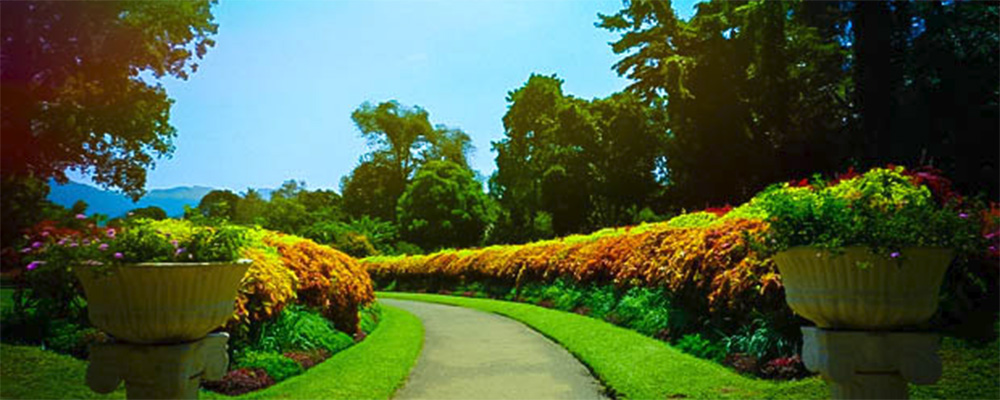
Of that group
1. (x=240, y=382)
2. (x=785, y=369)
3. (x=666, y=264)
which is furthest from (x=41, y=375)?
(x=666, y=264)

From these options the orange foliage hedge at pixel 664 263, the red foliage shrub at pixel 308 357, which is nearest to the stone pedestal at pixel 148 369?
the red foliage shrub at pixel 308 357

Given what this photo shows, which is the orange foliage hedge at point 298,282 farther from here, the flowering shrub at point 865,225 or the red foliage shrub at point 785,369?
the red foliage shrub at point 785,369

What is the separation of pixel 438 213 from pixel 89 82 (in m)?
29.6

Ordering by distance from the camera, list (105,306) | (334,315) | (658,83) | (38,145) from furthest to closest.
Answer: (658,83), (334,315), (38,145), (105,306)

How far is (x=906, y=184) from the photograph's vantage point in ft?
22.8

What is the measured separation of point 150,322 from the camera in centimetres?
375

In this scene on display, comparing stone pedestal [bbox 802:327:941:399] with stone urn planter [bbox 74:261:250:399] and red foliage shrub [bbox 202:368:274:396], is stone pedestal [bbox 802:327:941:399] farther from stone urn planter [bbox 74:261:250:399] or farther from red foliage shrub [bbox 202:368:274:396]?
red foliage shrub [bbox 202:368:274:396]

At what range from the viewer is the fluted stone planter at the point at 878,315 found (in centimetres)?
361

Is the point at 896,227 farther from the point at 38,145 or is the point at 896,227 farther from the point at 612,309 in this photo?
the point at 38,145

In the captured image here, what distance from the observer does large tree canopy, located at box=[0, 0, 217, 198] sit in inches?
329

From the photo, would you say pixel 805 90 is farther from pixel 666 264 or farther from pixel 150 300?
pixel 150 300

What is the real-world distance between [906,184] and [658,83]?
23.0 meters

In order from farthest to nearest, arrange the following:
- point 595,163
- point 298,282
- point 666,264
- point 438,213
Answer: point 438,213 → point 595,163 → point 666,264 → point 298,282

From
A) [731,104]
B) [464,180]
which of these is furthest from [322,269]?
[464,180]
